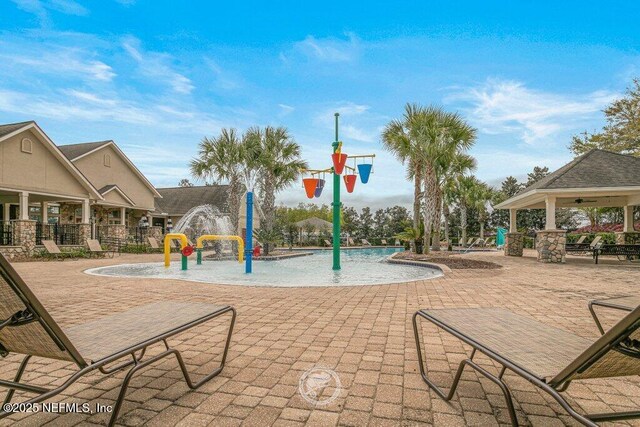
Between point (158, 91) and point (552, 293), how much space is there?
58.3 feet

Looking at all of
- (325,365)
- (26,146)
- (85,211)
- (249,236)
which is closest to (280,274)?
(249,236)

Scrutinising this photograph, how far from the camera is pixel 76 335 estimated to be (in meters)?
2.40

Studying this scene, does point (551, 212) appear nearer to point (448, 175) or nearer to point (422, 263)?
point (422, 263)

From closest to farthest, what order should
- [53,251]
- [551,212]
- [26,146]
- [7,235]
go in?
1. [551,212]
2. [53,251]
3. [26,146]
4. [7,235]

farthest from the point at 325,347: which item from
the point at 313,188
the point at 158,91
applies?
the point at 158,91

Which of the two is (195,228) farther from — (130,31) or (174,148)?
(130,31)

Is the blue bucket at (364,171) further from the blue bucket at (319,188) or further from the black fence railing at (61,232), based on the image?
the black fence railing at (61,232)

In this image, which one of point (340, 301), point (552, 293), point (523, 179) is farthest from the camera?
point (523, 179)

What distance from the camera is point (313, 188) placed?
1259 centimetres

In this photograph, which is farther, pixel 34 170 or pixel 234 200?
pixel 234 200

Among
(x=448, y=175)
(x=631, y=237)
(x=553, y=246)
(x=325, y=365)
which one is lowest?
(x=325, y=365)

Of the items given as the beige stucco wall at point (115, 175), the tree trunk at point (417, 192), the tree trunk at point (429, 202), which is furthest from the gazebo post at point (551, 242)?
the beige stucco wall at point (115, 175)

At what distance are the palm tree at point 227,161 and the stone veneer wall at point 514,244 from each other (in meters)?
16.2

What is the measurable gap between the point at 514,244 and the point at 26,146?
975 inches
